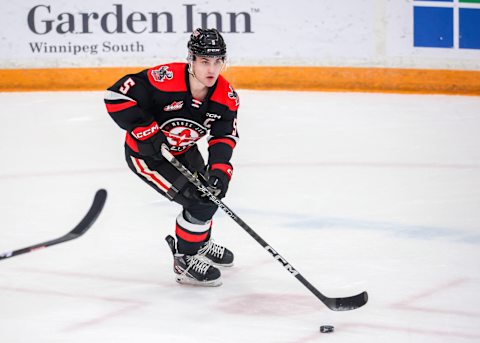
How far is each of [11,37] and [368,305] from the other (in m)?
4.92

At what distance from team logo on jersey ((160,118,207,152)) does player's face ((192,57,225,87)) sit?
20 cm

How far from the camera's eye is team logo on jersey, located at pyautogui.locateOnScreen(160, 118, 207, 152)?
338 centimetres

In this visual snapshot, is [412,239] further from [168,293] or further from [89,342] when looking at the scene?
[89,342]

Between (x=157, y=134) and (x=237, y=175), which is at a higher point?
(x=157, y=134)

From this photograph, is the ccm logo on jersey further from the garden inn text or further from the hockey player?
the garden inn text

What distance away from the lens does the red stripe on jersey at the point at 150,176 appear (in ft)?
11.0

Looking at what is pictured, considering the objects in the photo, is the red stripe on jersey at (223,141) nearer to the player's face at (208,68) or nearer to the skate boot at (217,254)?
the player's face at (208,68)

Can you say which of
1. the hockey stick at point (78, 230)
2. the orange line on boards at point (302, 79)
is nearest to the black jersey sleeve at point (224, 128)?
the hockey stick at point (78, 230)

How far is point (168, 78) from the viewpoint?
331 centimetres

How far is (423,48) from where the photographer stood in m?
7.27

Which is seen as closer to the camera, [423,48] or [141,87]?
[141,87]

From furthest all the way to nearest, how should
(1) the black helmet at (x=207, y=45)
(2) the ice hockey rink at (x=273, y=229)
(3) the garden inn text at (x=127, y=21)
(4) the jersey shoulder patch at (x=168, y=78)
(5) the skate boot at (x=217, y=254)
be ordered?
(3) the garden inn text at (x=127, y=21) < (5) the skate boot at (x=217, y=254) < (4) the jersey shoulder patch at (x=168, y=78) < (1) the black helmet at (x=207, y=45) < (2) the ice hockey rink at (x=273, y=229)

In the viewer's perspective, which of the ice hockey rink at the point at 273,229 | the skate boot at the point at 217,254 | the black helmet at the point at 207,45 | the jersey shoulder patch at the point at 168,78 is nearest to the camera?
the ice hockey rink at the point at 273,229

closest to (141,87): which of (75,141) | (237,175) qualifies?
(237,175)
